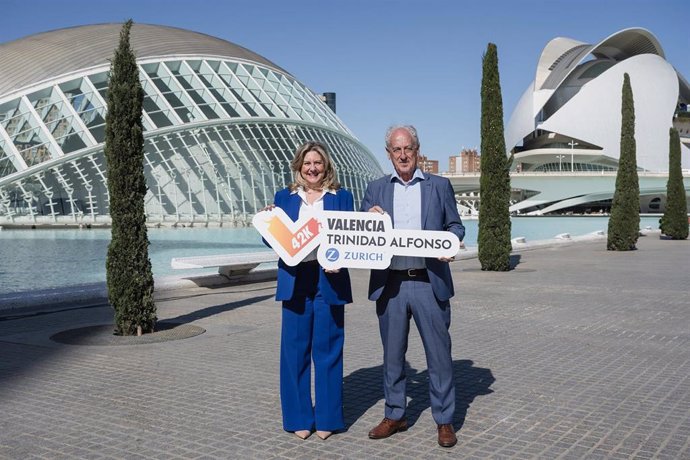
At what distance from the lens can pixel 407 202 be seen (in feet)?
15.6

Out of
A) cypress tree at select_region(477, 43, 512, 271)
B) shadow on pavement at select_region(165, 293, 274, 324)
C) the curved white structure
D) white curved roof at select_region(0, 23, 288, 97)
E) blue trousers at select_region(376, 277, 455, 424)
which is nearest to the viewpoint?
blue trousers at select_region(376, 277, 455, 424)

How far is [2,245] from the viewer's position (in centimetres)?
2373

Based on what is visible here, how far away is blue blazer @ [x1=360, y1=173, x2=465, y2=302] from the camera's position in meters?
4.61

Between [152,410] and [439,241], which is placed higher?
[439,241]

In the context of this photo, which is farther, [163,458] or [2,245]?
[2,245]

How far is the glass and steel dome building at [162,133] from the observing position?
30391mm

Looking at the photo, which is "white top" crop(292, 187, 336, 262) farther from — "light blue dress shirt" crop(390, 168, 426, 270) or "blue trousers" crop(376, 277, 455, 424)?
"blue trousers" crop(376, 277, 455, 424)

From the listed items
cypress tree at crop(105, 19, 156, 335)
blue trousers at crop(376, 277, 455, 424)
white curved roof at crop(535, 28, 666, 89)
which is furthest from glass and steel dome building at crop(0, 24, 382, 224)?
white curved roof at crop(535, 28, 666, 89)

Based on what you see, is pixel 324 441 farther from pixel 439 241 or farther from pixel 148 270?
pixel 148 270

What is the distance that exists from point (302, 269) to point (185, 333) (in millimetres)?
4140

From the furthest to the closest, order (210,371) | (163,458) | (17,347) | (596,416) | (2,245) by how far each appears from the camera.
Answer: (2,245) < (17,347) < (210,371) < (596,416) < (163,458)

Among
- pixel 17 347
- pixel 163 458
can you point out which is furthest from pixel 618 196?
pixel 163 458

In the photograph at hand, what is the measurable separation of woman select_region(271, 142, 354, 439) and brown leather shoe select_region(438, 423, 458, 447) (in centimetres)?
67

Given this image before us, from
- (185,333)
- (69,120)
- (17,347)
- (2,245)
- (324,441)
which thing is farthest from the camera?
(69,120)
